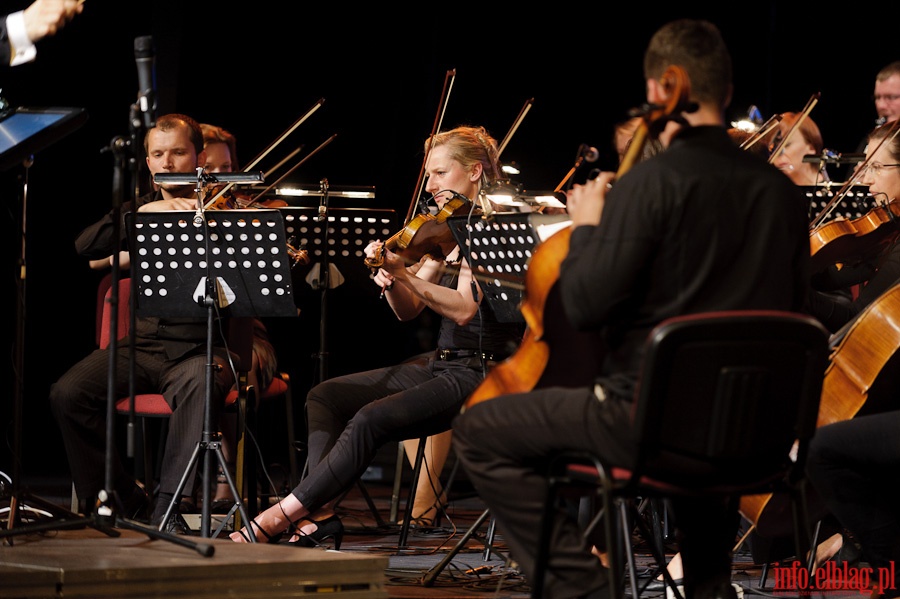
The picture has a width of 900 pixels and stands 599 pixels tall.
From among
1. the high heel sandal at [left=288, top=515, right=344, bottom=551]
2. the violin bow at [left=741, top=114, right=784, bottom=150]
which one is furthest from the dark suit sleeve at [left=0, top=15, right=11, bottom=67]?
the violin bow at [left=741, top=114, right=784, bottom=150]

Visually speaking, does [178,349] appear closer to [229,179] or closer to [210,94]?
[229,179]

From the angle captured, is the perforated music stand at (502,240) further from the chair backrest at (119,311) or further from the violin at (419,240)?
the chair backrest at (119,311)

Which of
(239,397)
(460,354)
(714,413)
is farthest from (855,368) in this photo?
(239,397)

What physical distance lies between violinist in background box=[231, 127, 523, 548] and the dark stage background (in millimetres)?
1922

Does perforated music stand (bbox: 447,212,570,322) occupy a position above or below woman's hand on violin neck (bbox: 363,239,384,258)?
above

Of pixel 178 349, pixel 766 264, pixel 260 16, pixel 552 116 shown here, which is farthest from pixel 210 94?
pixel 766 264

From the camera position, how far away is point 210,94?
20.2ft

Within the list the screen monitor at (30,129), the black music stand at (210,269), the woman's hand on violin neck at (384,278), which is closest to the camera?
the screen monitor at (30,129)

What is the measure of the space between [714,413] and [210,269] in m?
2.03

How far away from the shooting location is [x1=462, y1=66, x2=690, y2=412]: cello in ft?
7.89

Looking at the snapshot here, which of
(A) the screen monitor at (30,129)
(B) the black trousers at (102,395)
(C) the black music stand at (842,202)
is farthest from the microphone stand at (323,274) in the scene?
(C) the black music stand at (842,202)

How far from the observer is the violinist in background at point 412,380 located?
3754 millimetres

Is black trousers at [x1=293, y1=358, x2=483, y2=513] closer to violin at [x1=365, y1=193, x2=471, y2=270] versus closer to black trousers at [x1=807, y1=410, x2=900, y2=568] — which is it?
violin at [x1=365, y1=193, x2=471, y2=270]

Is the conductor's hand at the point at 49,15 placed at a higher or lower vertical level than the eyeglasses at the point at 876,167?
higher
